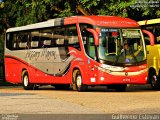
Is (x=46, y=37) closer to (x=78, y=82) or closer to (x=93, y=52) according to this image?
(x=78, y=82)

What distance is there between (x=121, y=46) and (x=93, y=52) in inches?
49.5

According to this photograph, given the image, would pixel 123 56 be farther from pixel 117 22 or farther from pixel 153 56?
pixel 153 56

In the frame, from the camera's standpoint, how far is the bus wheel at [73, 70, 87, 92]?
2498 centimetres

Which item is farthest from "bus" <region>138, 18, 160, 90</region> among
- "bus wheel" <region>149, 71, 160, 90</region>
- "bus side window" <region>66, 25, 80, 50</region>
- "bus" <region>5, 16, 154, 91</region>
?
"bus side window" <region>66, 25, 80, 50</region>

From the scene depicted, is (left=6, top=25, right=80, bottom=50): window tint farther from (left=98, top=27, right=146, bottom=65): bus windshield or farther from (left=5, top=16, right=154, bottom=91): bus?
(left=98, top=27, right=146, bottom=65): bus windshield

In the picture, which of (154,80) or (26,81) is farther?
(26,81)

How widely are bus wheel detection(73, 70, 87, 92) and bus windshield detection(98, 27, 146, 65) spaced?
1793 millimetres

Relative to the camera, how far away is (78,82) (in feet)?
83.0

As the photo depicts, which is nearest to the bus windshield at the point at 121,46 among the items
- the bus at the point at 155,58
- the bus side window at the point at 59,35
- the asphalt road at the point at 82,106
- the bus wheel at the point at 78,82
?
the bus wheel at the point at 78,82

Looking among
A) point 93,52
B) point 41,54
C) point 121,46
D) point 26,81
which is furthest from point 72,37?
point 26,81

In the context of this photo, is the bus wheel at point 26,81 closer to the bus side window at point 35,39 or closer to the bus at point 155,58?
the bus side window at point 35,39

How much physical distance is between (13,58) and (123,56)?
9.35 meters

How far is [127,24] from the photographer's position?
24.9 meters

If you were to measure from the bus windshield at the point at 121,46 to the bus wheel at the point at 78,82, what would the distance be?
1.79 meters
